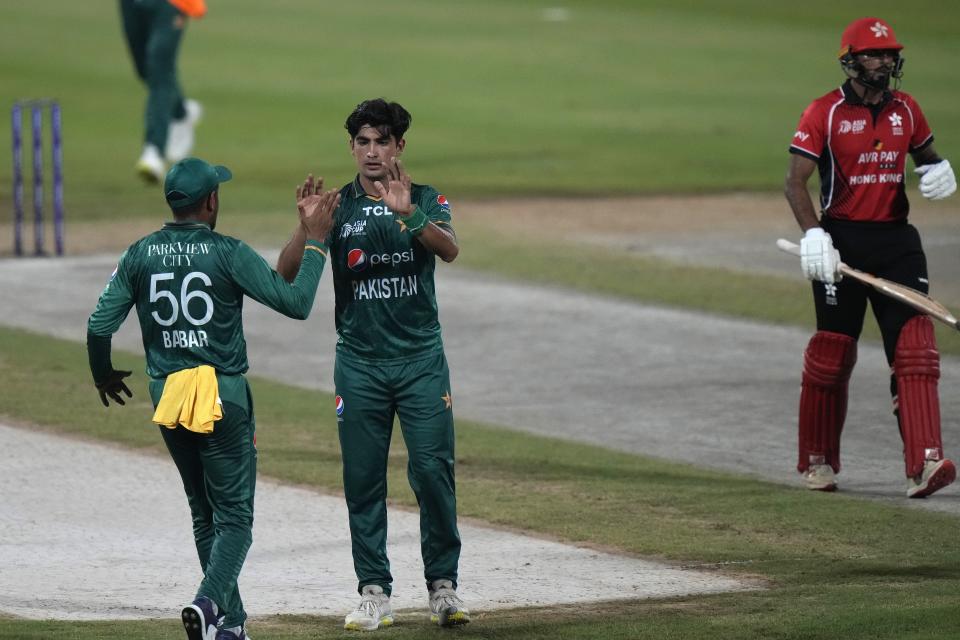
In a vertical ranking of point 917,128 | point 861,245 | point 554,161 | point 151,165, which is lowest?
point 861,245

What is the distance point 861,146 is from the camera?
32.2 feet

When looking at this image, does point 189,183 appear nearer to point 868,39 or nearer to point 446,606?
point 446,606

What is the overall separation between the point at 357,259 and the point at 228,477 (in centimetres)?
106

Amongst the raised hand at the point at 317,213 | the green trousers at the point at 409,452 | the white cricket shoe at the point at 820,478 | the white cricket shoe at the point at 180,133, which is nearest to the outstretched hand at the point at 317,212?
the raised hand at the point at 317,213

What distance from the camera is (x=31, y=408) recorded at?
12.0 m

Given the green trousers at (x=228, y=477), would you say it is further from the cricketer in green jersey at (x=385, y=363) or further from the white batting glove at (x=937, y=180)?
the white batting glove at (x=937, y=180)

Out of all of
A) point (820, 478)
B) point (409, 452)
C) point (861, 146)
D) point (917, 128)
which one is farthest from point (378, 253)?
point (917, 128)

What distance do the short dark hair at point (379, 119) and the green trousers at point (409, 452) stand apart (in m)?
0.90

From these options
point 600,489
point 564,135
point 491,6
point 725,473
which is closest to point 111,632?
point 600,489

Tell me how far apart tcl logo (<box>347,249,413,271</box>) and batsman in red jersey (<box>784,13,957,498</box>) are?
292 cm

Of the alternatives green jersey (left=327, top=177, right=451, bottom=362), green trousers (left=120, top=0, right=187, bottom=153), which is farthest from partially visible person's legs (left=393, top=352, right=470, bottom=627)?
green trousers (left=120, top=0, right=187, bottom=153)

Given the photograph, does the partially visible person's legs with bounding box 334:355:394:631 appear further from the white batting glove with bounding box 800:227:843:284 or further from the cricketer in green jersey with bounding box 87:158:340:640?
the white batting glove with bounding box 800:227:843:284

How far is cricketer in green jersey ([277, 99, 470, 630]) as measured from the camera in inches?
294

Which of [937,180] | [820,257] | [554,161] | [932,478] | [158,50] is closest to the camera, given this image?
[932,478]
